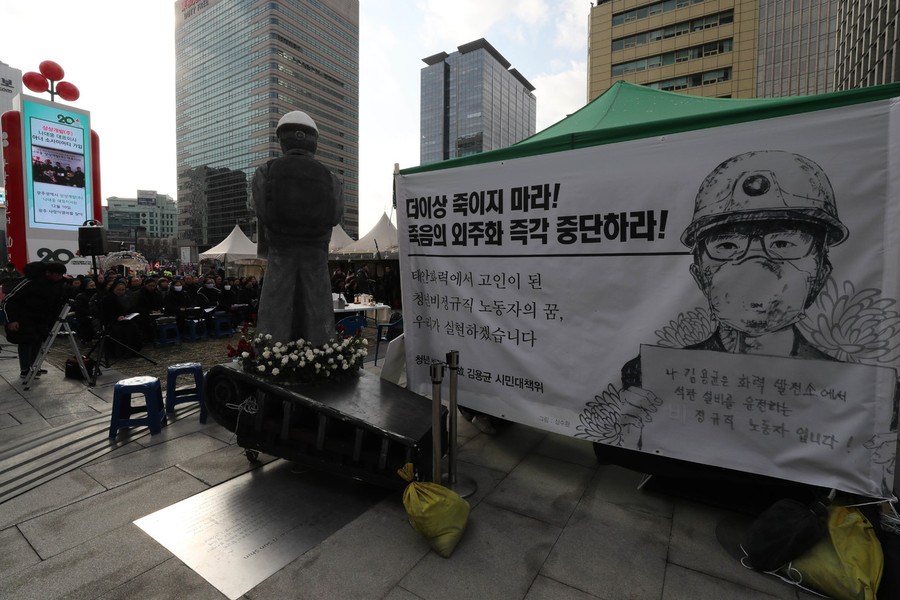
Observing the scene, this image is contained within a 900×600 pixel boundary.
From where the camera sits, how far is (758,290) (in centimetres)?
276

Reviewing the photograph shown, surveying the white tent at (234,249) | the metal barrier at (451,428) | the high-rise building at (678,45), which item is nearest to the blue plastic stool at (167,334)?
the metal barrier at (451,428)

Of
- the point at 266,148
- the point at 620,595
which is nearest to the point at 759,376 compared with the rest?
the point at 620,595

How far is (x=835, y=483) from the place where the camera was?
8.61 feet

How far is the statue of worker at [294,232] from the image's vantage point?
15.0 feet

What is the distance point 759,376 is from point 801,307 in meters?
0.52

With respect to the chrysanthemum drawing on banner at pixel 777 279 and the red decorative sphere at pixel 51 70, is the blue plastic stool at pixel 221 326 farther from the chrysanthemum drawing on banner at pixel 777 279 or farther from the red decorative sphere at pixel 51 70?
the red decorative sphere at pixel 51 70

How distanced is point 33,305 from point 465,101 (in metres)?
144

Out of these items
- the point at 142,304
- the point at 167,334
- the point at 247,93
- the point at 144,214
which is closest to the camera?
the point at 142,304

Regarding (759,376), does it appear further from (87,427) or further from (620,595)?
(87,427)

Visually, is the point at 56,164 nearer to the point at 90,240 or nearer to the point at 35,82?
the point at 35,82

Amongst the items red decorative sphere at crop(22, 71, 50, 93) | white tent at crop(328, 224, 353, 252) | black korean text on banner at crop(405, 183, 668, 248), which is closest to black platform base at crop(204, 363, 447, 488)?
black korean text on banner at crop(405, 183, 668, 248)

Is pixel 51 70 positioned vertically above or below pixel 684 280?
above

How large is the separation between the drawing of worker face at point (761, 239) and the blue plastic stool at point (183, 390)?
5629 mm

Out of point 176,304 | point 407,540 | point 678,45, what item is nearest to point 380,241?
point 176,304
